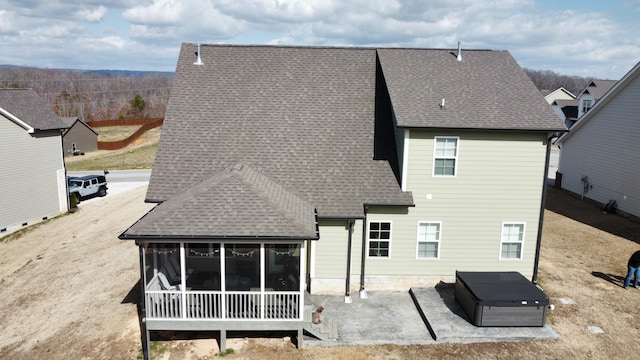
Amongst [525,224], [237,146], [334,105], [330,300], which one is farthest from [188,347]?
[525,224]

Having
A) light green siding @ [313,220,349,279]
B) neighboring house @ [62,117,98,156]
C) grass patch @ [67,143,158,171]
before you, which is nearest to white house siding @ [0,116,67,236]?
grass patch @ [67,143,158,171]

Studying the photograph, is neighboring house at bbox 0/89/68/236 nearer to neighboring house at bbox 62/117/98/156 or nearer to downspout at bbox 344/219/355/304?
downspout at bbox 344/219/355/304

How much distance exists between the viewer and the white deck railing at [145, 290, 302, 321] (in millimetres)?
12859

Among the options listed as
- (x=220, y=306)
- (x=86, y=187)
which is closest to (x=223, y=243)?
(x=220, y=306)

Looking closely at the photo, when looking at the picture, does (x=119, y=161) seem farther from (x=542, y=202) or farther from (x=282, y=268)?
(x=542, y=202)

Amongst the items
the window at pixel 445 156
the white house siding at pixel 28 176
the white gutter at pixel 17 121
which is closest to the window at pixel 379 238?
the window at pixel 445 156

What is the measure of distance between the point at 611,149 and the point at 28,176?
3591 cm

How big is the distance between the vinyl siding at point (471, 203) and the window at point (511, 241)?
0.18 meters

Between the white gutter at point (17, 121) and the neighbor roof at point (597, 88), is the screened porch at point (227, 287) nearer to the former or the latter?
the white gutter at point (17, 121)

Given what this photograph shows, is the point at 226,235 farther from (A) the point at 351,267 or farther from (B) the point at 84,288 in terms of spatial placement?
(B) the point at 84,288

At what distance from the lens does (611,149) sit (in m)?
27.2

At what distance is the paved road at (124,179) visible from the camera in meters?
35.8

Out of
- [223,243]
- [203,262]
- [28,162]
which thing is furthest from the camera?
[28,162]

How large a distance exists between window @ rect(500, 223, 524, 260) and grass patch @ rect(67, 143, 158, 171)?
38920 millimetres
